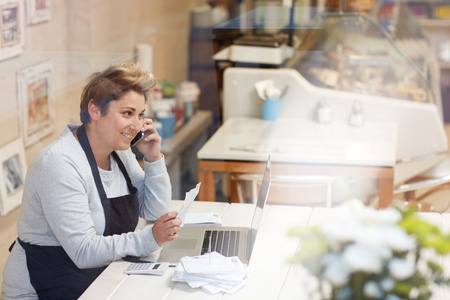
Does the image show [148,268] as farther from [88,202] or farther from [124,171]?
[124,171]

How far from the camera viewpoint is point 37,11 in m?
2.70

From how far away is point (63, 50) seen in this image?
2963 millimetres

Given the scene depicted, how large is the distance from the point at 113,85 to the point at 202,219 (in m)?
0.51

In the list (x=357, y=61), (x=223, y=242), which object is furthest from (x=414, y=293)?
(x=357, y=61)

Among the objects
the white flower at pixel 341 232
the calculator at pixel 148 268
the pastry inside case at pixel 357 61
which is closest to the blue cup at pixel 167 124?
the pastry inside case at pixel 357 61

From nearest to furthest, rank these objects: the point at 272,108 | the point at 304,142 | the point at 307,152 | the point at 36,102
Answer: the point at 36,102 < the point at 307,152 < the point at 304,142 < the point at 272,108

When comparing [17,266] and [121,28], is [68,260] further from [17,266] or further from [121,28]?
[121,28]

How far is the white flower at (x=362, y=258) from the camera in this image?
2.82 ft

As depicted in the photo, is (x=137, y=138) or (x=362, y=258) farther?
(x=137, y=138)

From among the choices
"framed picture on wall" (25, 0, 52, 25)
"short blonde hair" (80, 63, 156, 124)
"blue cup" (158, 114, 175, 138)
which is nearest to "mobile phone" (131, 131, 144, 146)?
"short blonde hair" (80, 63, 156, 124)

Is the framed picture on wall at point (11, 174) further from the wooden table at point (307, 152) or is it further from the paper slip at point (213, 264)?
the paper slip at point (213, 264)

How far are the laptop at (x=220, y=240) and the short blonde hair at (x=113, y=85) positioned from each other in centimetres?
44

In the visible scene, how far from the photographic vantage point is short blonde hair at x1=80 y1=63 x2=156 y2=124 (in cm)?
181

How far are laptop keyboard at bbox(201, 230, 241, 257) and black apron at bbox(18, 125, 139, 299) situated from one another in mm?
255
